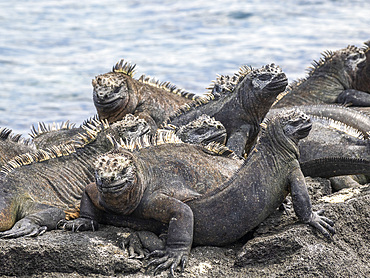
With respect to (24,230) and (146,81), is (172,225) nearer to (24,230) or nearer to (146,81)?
(24,230)

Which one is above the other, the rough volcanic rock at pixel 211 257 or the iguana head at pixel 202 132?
the iguana head at pixel 202 132

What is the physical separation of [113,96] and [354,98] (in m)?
2.89

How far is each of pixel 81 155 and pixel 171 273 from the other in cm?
180

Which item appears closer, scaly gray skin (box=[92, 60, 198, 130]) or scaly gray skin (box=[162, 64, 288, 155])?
scaly gray skin (box=[162, 64, 288, 155])

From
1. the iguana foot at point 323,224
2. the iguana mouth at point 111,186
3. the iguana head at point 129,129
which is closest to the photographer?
the iguana mouth at point 111,186

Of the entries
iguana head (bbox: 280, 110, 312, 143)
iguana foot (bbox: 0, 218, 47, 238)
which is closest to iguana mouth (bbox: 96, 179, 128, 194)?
iguana foot (bbox: 0, 218, 47, 238)

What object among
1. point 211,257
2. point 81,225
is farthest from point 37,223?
point 211,257

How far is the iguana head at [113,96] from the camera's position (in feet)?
21.9

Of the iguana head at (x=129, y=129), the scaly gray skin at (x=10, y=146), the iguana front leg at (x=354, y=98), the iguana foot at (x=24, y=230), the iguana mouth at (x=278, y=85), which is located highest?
the iguana mouth at (x=278, y=85)

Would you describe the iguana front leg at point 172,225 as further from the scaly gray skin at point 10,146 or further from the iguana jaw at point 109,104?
the iguana jaw at point 109,104

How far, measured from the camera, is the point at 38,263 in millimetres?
4203

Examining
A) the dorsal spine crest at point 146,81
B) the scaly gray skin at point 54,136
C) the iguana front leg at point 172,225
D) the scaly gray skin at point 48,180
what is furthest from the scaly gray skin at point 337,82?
the iguana front leg at point 172,225

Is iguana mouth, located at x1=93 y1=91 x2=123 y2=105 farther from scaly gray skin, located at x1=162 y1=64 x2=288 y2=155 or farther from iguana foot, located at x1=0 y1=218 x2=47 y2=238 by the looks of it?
iguana foot, located at x1=0 y1=218 x2=47 y2=238

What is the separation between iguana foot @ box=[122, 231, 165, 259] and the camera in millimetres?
4320
